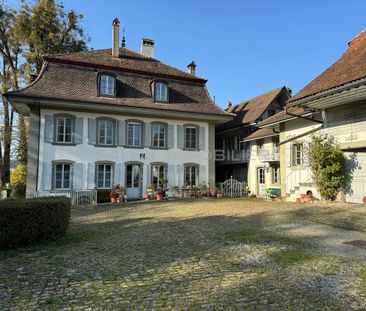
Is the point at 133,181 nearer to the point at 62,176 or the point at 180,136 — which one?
the point at 62,176

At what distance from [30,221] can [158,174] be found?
13794 millimetres

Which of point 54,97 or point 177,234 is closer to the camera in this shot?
point 177,234

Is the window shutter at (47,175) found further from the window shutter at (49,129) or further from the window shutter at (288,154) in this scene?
the window shutter at (288,154)

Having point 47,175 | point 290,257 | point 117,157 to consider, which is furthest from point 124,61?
point 290,257

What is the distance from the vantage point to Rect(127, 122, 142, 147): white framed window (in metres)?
20.0

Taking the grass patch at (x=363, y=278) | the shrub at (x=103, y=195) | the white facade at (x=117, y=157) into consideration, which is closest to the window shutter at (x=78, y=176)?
the white facade at (x=117, y=157)

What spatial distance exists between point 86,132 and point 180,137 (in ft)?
20.6

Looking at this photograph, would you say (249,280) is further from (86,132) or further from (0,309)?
(86,132)

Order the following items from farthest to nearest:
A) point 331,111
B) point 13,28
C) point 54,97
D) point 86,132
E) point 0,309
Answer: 1. point 13,28
2. point 86,132
3. point 54,97
4. point 331,111
5. point 0,309

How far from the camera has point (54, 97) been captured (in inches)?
691

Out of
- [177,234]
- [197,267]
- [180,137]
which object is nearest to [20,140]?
[180,137]

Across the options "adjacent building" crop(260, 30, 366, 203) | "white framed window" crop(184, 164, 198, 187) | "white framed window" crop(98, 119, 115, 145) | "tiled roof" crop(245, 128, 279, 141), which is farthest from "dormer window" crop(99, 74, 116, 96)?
"adjacent building" crop(260, 30, 366, 203)

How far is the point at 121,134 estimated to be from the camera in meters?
19.7

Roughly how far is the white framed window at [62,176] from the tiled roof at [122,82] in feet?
13.2
